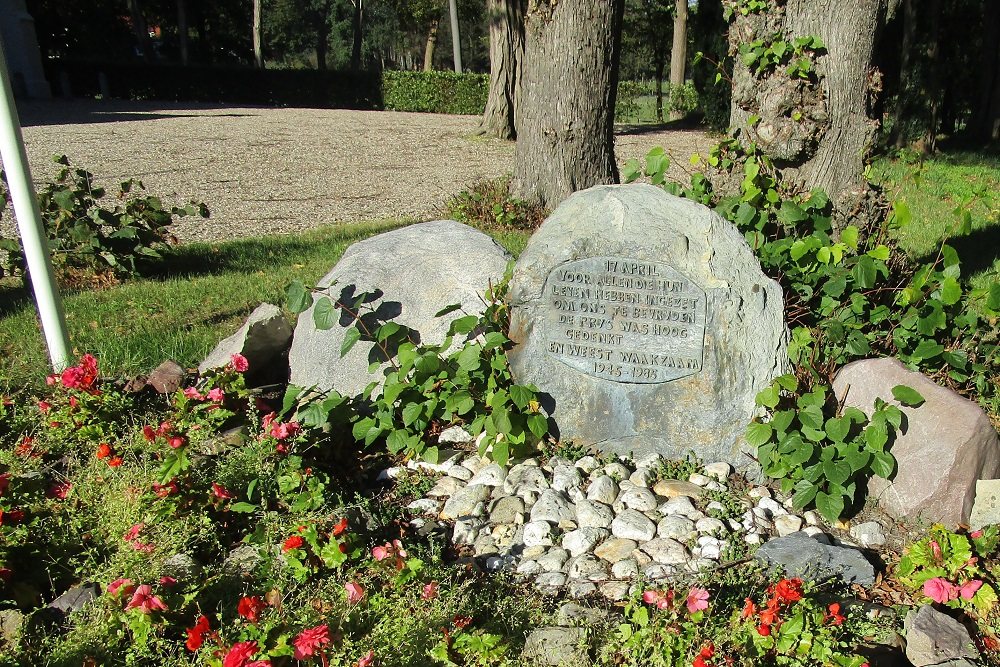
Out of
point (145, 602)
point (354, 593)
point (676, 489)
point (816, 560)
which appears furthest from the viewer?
point (676, 489)

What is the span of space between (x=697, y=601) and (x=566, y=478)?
3.96 feet

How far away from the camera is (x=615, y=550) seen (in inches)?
119

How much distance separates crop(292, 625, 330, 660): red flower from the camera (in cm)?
200

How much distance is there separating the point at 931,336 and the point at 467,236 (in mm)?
2400

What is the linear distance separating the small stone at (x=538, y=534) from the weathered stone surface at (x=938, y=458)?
4.55 feet

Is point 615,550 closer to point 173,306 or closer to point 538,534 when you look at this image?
point 538,534

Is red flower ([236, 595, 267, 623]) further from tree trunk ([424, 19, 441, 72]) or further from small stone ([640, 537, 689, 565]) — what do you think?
tree trunk ([424, 19, 441, 72])

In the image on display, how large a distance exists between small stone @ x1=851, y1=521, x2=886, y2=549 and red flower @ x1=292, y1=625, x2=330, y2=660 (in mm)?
2176

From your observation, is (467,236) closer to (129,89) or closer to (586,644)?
(586,644)

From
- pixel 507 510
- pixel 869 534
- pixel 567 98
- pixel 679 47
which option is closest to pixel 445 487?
pixel 507 510

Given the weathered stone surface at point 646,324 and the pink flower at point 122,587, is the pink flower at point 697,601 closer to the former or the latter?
the weathered stone surface at point 646,324

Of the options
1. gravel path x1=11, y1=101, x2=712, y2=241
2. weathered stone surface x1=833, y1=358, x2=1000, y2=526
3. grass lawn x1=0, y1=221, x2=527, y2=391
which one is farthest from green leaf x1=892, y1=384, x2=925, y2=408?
grass lawn x1=0, y1=221, x2=527, y2=391

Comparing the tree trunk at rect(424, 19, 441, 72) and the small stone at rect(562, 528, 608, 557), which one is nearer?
the small stone at rect(562, 528, 608, 557)

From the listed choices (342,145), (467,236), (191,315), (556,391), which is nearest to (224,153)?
(342,145)
